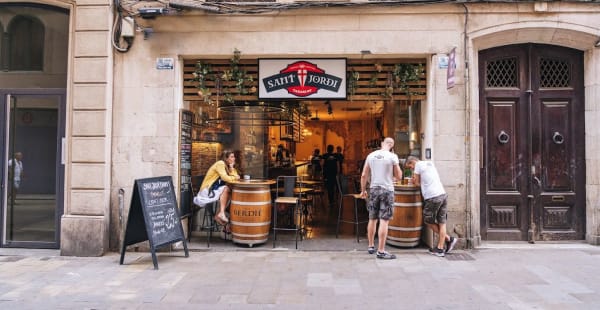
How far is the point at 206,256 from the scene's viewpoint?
686 centimetres

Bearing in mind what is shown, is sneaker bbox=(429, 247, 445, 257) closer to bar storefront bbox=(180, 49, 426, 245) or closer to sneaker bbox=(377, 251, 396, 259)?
sneaker bbox=(377, 251, 396, 259)

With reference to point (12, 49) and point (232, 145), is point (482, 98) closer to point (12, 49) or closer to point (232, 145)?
point (232, 145)

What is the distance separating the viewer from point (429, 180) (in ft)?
22.2

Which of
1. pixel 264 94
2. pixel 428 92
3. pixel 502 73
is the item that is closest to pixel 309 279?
pixel 264 94

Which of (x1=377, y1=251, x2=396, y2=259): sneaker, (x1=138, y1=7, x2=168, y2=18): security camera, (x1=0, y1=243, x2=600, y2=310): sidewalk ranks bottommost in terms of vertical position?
(x1=0, y1=243, x2=600, y2=310): sidewalk

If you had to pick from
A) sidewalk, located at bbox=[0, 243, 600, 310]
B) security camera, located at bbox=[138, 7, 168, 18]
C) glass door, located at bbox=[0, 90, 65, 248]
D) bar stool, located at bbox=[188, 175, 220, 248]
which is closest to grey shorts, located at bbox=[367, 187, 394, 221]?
sidewalk, located at bbox=[0, 243, 600, 310]

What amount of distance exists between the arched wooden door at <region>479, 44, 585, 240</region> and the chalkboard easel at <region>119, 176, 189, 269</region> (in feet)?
17.9

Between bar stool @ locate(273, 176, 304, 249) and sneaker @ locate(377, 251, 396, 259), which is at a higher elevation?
bar stool @ locate(273, 176, 304, 249)

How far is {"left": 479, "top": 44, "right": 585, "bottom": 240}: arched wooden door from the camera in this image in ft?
24.6

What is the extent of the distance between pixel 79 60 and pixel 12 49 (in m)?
1.65

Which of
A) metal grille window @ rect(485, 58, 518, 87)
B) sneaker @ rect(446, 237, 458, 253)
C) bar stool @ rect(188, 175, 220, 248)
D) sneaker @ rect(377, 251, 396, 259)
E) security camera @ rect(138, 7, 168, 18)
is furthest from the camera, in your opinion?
bar stool @ rect(188, 175, 220, 248)

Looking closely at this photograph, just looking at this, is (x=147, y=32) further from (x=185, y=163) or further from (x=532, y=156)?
(x=532, y=156)

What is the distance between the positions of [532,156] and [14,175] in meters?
9.42

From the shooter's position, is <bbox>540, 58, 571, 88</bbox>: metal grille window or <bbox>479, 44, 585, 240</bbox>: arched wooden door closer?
<bbox>479, 44, 585, 240</bbox>: arched wooden door
